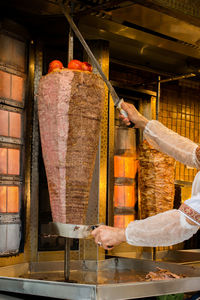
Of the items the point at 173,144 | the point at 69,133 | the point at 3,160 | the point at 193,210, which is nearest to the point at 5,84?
the point at 3,160

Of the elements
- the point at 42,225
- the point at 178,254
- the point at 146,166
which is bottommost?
Result: the point at 178,254

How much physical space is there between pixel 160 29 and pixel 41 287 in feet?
6.75

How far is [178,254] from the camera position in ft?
14.9

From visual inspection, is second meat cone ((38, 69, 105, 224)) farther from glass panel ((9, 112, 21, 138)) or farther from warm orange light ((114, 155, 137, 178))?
warm orange light ((114, 155, 137, 178))

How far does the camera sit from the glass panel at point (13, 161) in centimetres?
316

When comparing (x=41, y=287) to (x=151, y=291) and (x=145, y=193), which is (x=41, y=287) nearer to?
(x=151, y=291)

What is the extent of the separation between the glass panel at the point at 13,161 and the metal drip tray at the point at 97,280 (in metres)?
0.63

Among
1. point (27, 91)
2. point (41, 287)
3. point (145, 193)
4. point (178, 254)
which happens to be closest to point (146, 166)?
point (145, 193)

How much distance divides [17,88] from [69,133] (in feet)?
2.44

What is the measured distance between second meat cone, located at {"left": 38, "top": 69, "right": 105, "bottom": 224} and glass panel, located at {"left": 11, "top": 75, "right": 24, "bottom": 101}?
0.50 m

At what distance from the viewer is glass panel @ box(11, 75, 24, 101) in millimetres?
3205

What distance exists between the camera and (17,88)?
3240 millimetres

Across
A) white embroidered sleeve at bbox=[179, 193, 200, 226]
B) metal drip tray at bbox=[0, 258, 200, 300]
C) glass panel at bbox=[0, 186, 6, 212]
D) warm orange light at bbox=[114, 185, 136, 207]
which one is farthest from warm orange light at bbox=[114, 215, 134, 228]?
white embroidered sleeve at bbox=[179, 193, 200, 226]

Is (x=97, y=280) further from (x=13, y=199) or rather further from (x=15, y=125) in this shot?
(x=15, y=125)
